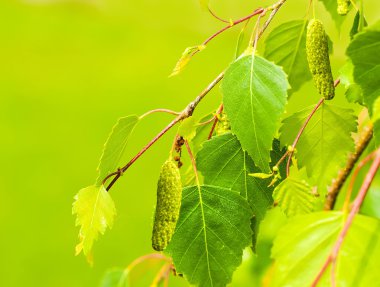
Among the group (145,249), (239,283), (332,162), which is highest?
(332,162)

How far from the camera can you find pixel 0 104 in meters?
3.61

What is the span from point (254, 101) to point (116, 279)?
36cm

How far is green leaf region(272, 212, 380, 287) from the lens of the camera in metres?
0.34

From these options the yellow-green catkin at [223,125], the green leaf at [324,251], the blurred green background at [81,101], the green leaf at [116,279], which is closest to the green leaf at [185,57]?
the yellow-green catkin at [223,125]

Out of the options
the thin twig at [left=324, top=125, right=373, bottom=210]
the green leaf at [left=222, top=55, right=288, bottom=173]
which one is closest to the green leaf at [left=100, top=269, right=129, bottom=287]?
the thin twig at [left=324, top=125, right=373, bottom=210]

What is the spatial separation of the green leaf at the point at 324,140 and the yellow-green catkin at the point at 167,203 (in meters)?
0.10

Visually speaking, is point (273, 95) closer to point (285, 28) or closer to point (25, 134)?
point (285, 28)

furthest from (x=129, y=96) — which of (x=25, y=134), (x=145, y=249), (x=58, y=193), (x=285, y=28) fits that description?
(x=285, y=28)

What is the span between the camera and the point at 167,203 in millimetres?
425

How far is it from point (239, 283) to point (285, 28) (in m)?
0.55

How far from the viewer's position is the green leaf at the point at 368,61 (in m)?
0.36

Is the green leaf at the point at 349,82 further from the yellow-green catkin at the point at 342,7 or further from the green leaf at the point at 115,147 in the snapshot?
the green leaf at the point at 115,147

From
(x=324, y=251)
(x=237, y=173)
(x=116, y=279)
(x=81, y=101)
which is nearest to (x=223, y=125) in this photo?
(x=237, y=173)

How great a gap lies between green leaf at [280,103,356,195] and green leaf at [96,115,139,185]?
0.12 meters
